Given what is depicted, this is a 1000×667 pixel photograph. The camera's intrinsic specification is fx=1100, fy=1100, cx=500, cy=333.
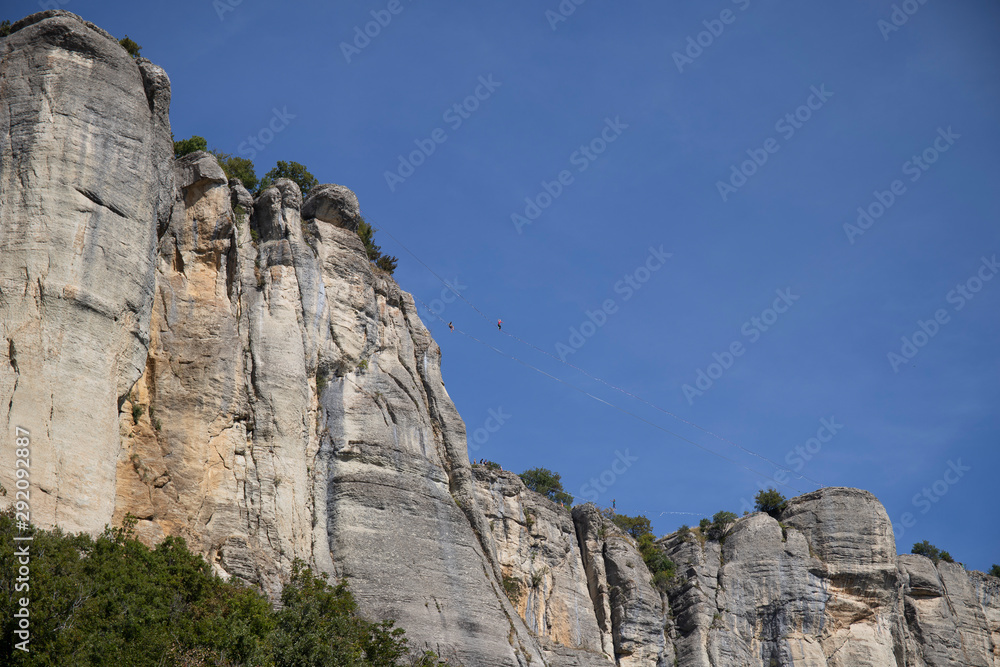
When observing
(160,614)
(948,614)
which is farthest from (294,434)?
(948,614)

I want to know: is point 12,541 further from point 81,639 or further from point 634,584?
point 634,584

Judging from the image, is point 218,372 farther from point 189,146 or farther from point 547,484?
point 547,484

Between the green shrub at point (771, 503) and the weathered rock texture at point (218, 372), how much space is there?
58.8 ft

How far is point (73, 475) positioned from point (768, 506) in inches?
1857

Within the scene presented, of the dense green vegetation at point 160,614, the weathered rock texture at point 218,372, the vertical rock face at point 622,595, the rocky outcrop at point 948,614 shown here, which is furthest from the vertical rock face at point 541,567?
the rocky outcrop at point 948,614

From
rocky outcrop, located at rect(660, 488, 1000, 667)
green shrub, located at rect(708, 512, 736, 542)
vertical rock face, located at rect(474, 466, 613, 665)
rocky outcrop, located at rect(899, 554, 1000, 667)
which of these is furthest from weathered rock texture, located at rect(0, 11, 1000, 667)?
rocky outcrop, located at rect(899, 554, 1000, 667)

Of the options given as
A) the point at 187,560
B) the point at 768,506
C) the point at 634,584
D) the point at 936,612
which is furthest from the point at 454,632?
the point at 936,612

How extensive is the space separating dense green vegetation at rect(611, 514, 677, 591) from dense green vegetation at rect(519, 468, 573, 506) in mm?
3151

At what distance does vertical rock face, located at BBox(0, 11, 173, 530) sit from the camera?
1180 inches

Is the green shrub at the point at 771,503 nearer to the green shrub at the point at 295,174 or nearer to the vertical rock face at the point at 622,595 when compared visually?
the vertical rock face at the point at 622,595

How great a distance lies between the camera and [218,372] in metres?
37.4

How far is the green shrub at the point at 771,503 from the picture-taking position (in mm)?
66812

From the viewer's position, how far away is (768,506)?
67.2 metres

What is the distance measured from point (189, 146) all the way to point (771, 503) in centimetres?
4099
